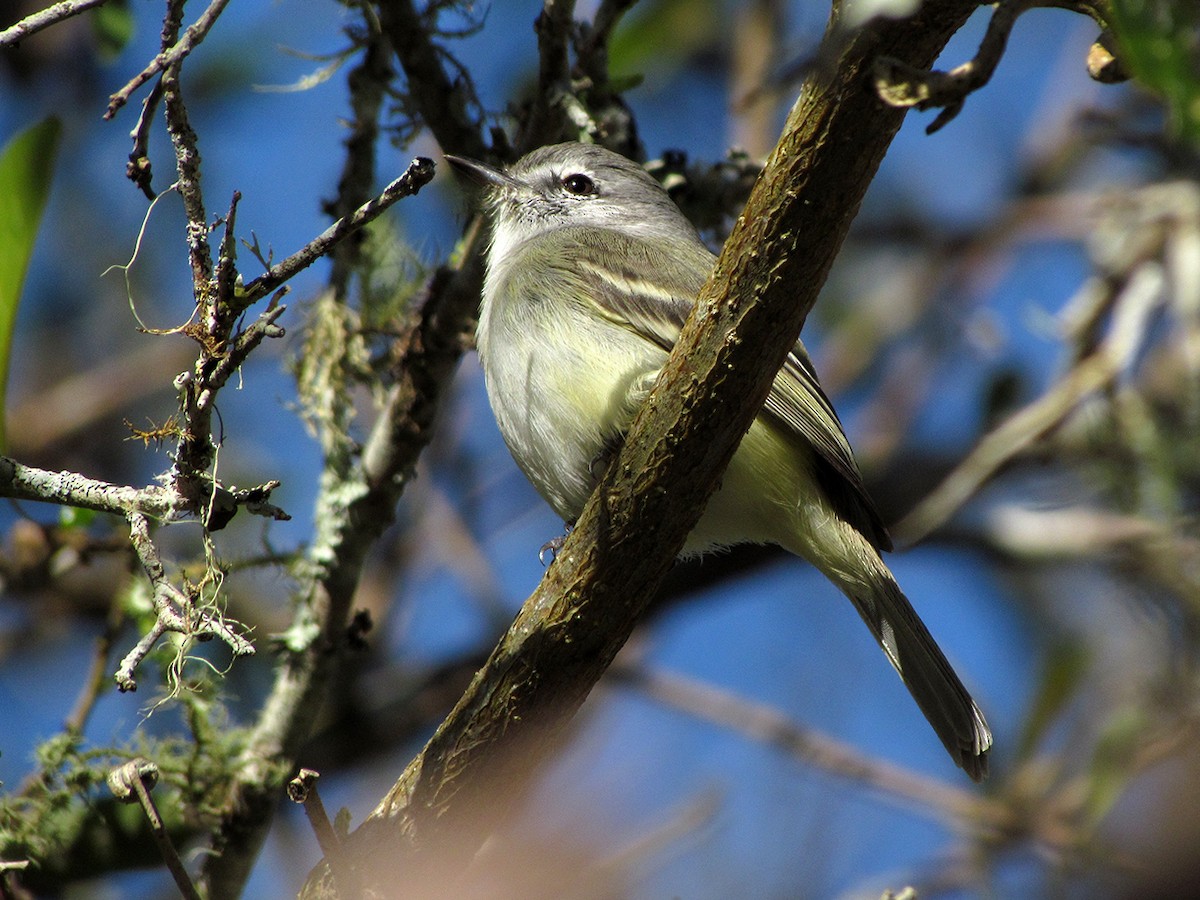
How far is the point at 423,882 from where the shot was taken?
8.98 feet

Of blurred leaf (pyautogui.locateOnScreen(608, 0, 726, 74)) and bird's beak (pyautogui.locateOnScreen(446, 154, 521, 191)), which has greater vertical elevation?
blurred leaf (pyautogui.locateOnScreen(608, 0, 726, 74))

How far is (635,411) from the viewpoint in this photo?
3.36m

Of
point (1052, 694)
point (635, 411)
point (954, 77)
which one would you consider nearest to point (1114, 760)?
point (1052, 694)

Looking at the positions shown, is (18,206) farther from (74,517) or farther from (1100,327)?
(1100,327)

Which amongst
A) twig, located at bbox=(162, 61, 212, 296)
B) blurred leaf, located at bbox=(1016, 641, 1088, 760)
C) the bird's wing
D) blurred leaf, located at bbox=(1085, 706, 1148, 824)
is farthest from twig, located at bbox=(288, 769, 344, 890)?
blurred leaf, located at bbox=(1016, 641, 1088, 760)

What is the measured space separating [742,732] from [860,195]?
3.16 m

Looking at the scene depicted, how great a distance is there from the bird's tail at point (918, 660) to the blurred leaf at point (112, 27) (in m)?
2.71

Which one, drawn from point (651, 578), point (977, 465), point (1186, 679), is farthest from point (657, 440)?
point (977, 465)

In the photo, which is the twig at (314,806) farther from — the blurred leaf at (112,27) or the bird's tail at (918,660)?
the blurred leaf at (112,27)

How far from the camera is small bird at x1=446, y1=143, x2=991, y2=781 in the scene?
3498mm

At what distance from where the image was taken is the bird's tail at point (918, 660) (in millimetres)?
3773

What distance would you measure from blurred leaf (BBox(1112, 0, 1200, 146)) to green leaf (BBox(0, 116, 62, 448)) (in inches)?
93.5

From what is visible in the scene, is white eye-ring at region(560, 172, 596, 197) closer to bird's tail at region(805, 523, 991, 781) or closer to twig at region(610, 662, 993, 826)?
Answer: bird's tail at region(805, 523, 991, 781)

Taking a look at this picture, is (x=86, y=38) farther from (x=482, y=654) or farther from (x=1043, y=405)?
(x=1043, y=405)
